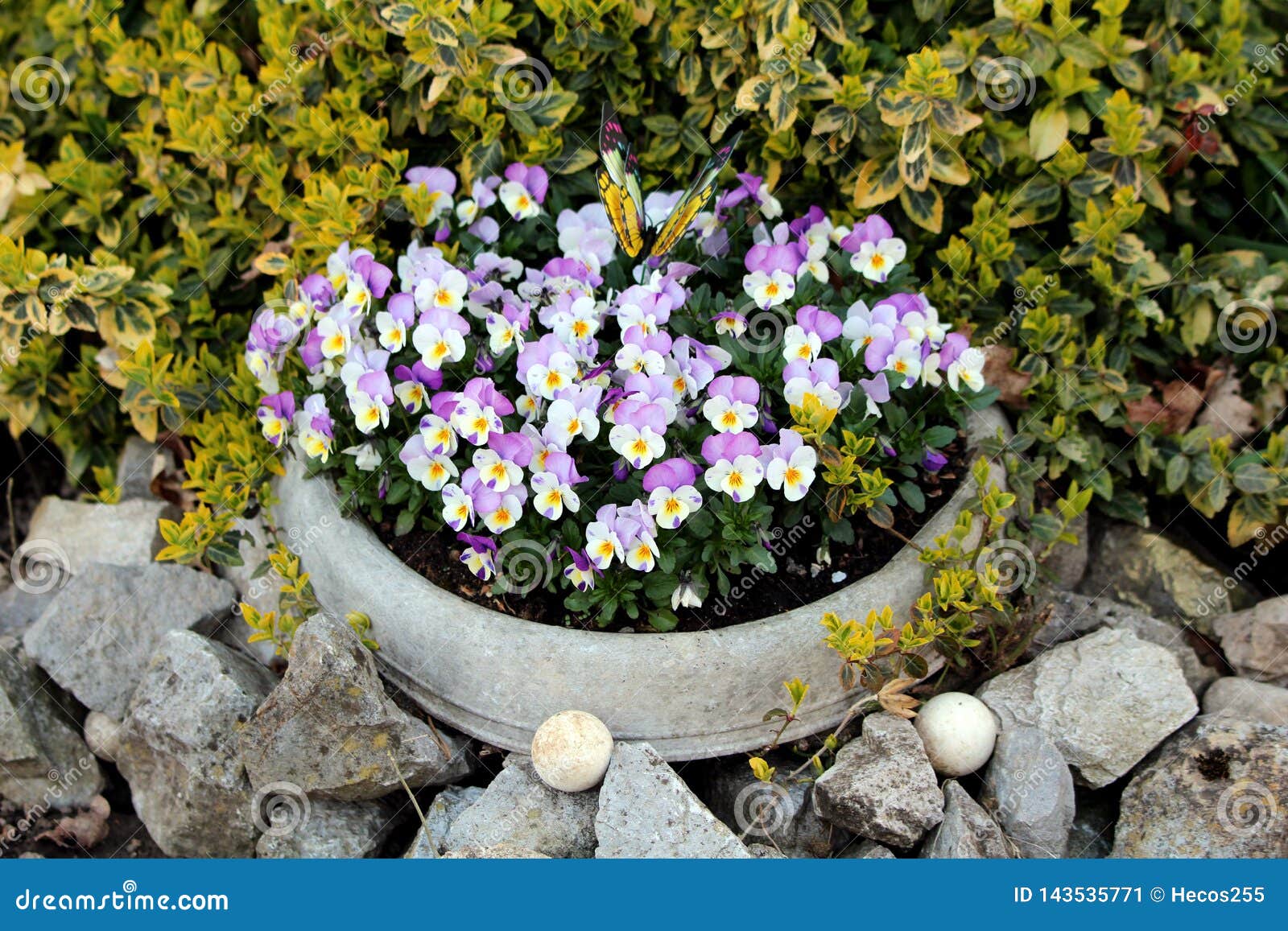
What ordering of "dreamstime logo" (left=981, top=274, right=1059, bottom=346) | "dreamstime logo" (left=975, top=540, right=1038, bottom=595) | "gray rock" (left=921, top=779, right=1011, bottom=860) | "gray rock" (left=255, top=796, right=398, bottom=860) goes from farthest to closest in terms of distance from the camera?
"dreamstime logo" (left=981, top=274, right=1059, bottom=346) → "dreamstime logo" (left=975, top=540, right=1038, bottom=595) → "gray rock" (left=255, top=796, right=398, bottom=860) → "gray rock" (left=921, top=779, right=1011, bottom=860)

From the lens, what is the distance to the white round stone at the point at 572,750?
2443mm

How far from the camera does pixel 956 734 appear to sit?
2.58 meters

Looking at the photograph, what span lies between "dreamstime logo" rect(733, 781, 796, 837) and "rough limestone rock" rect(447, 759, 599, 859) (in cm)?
30

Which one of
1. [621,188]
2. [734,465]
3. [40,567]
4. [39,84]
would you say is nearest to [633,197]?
[621,188]

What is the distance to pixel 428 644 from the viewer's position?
2.62m

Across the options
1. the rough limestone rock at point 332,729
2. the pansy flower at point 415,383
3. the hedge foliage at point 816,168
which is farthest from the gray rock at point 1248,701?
the pansy flower at point 415,383

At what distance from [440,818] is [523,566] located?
548 mm

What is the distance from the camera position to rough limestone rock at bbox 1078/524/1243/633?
123 inches

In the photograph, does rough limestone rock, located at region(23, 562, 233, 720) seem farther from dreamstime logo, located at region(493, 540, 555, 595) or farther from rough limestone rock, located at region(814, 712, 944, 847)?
rough limestone rock, located at region(814, 712, 944, 847)

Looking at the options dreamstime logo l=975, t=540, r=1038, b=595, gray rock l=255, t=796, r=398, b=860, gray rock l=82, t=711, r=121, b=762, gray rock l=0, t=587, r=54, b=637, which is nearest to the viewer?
gray rock l=255, t=796, r=398, b=860

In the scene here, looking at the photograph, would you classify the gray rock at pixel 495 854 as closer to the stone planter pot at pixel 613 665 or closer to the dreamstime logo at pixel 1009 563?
the stone planter pot at pixel 613 665

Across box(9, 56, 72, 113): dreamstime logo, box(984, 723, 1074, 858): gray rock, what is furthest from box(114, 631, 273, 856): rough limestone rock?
box(9, 56, 72, 113): dreamstime logo

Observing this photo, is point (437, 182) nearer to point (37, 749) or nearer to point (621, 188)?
point (621, 188)

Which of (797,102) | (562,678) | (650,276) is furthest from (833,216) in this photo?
(562,678)
